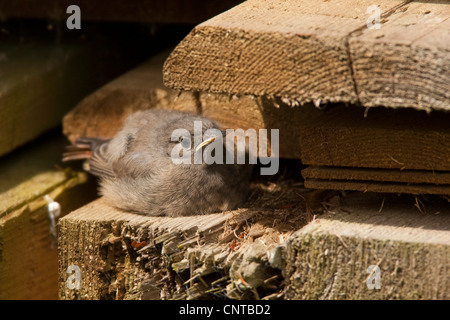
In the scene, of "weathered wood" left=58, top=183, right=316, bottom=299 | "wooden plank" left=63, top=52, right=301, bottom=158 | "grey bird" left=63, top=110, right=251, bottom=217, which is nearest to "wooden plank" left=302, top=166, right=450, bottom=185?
"weathered wood" left=58, top=183, right=316, bottom=299

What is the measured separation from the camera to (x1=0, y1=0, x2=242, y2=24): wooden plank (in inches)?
155

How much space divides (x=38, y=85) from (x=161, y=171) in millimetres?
964

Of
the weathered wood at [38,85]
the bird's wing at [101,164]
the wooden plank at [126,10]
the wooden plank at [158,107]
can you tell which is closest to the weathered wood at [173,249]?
the wooden plank at [158,107]

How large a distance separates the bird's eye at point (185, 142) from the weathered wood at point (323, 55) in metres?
1.16

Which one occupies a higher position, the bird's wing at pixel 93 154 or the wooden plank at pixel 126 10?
the wooden plank at pixel 126 10

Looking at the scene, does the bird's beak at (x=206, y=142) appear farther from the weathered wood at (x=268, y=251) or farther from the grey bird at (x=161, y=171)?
the weathered wood at (x=268, y=251)

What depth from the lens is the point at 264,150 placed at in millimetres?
3385

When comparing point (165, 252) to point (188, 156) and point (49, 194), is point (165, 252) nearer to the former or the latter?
point (188, 156)

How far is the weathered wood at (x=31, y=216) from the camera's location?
3.46 meters

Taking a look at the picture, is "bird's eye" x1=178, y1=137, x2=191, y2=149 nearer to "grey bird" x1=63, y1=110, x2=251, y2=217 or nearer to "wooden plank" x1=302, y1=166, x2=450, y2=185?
"grey bird" x1=63, y1=110, x2=251, y2=217

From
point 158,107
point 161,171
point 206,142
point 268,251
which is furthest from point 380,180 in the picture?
point 158,107

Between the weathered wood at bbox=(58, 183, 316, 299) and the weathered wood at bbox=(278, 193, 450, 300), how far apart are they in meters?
0.19

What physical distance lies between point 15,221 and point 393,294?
194cm

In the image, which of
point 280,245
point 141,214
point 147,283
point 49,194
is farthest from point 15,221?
point 280,245
